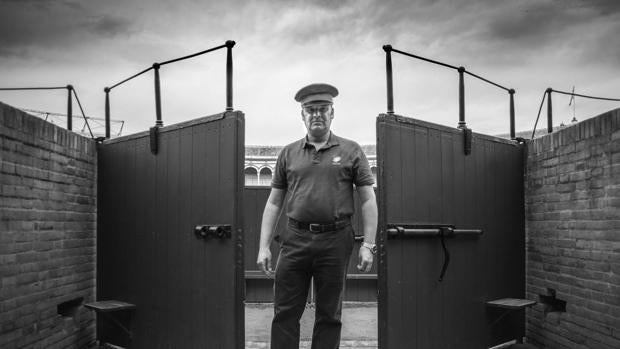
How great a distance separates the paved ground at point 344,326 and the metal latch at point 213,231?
1.40 metres

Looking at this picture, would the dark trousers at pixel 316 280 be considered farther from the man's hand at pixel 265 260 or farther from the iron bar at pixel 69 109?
the iron bar at pixel 69 109

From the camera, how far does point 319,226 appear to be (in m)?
2.81

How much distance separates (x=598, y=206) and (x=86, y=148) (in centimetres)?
426

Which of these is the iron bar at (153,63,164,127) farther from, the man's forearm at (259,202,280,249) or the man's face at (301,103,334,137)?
the man's face at (301,103,334,137)

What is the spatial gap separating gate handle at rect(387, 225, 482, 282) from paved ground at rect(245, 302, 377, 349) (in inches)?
48.4

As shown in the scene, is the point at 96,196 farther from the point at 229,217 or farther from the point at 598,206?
the point at 598,206

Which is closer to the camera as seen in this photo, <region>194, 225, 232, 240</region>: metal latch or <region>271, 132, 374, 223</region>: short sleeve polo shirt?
<region>271, 132, 374, 223</region>: short sleeve polo shirt

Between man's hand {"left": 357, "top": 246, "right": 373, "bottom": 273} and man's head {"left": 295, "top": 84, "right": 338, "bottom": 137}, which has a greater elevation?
man's head {"left": 295, "top": 84, "right": 338, "bottom": 137}

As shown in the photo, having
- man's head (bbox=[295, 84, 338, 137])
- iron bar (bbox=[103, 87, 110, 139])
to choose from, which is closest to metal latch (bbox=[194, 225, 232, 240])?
man's head (bbox=[295, 84, 338, 137])

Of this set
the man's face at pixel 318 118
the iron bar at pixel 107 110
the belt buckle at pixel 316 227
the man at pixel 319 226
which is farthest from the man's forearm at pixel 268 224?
the iron bar at pixel 107 110

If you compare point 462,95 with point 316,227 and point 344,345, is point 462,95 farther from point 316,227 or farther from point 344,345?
point 344,345

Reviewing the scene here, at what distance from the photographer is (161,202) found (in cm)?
400

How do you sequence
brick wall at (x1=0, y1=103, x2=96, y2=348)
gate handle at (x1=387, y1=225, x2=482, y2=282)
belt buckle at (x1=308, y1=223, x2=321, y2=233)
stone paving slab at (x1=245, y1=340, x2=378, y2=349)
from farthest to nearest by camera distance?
stone paving slab at (x1=245, y1=340, x2=378, y2=349), gate handle at (x1=387, y1=225, x2=482, y2=282), brick wall at (x1=0, y1=103, x2=96, y2=348), belt buckle at (x1=308, y1=223, x2=321, y2=233)

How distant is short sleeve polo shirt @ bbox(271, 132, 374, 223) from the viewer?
284cm
